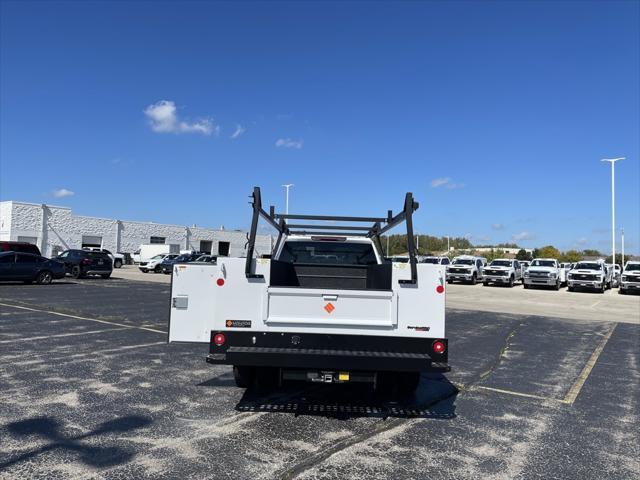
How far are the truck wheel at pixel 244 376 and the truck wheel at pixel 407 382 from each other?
70.7 inches

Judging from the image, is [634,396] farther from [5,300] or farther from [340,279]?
[5,300]

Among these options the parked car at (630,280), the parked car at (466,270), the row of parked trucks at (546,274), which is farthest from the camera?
the parked car at (466,270)

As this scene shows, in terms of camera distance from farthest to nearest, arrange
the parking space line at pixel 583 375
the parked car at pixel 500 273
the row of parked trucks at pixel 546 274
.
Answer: the parked car at pixel 500 273 → the row of parked trucks at pixel 546 274 → the parking space line at pixel 583 375

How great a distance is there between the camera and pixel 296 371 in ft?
16.7

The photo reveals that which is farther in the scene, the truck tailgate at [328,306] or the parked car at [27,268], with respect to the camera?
the parked car at [27,268]

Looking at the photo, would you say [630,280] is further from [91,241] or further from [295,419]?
[91,241]

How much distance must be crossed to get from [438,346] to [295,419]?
164cm

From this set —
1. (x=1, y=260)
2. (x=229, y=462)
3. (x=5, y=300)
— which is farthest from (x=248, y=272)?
(x=1, y=260)

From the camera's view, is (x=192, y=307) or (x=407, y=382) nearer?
(x=192, y=307)

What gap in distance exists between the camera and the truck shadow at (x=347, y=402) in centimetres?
550

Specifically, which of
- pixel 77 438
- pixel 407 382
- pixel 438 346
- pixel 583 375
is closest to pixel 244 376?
pixel 407 382

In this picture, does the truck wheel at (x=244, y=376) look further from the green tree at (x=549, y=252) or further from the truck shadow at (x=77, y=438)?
the green tree at (x=549, y=252)

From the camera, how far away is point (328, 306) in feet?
16.7

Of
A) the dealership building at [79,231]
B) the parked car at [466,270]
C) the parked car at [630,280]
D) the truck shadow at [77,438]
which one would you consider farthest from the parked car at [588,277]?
the truck shadow at [77,438]
